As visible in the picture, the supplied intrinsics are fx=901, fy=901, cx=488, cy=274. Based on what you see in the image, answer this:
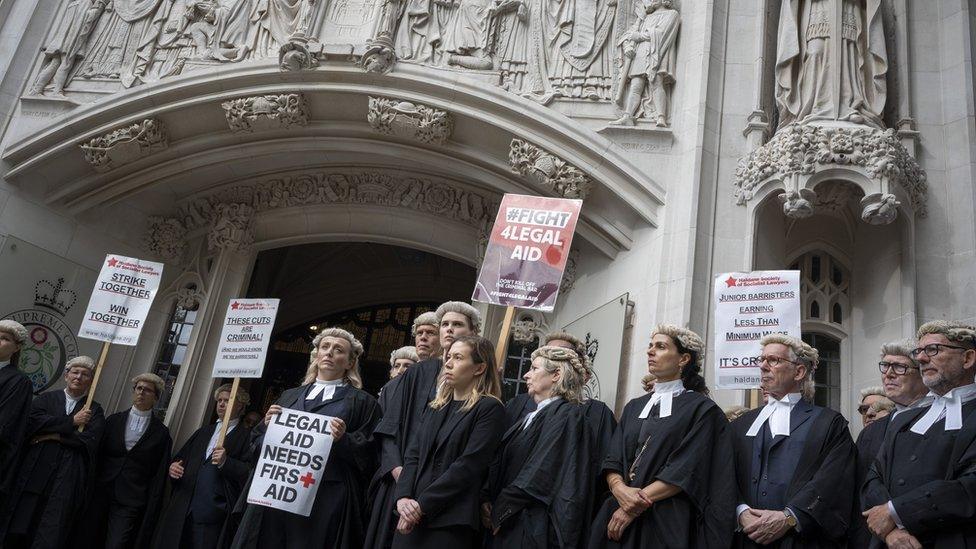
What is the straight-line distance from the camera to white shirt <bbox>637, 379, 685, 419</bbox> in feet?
15.9

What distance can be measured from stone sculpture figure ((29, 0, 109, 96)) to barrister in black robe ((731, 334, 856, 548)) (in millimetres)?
8763

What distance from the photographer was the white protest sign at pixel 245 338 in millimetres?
7812

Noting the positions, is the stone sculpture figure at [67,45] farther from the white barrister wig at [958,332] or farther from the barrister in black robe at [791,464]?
the white barrister wig at [958,332]

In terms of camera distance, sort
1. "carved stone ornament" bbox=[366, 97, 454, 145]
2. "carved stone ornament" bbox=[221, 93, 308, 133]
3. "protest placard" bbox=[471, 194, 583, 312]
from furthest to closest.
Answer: "carved stone ornament" bbox=[221, 93, 308, 133] < "carved stone ornament" bbox=[366, 97, 454, 145] < "protest placard" bbox=[471, 194, 583, 312]

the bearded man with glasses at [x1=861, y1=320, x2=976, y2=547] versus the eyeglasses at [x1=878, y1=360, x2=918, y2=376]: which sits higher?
the eyeglasses at [x1=878, y1=360, x2=918, y2=376]

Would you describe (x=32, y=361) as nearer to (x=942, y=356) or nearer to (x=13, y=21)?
(x=13, y=21)

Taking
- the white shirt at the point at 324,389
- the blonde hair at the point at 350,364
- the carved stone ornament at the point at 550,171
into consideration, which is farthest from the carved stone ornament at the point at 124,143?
the white shirt at the point at 324,389

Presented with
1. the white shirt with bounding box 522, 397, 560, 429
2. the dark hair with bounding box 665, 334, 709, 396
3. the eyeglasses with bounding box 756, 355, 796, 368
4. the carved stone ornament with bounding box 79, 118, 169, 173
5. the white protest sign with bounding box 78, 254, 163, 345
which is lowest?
the white shirt with bounding box 522, 397, 560, 429

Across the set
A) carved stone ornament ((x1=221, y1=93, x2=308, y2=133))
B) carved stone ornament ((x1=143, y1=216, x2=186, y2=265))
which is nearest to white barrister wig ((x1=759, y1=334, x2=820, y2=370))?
carved stone ornament ((x1=221, y1=93, x2=308, y2=133))

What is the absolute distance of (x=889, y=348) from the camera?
523 centimetres

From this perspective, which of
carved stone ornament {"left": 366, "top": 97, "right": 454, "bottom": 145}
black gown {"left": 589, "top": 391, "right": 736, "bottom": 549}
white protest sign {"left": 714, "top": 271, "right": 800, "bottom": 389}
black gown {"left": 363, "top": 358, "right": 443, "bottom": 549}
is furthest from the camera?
carved stone ornament {"left": 366, "top": 97, "right": 454, "bottom": 145}

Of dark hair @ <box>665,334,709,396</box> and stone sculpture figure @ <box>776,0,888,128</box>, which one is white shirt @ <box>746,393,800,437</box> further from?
stone sculpture figure @ <box>776,0,888,128</box>

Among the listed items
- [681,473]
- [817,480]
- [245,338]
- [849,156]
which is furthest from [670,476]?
[245,338]

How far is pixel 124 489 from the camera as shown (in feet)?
25.8
